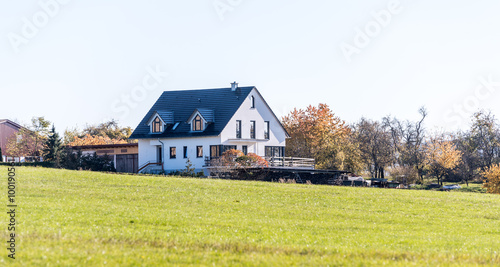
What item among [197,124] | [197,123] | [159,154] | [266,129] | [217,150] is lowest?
[159,154]

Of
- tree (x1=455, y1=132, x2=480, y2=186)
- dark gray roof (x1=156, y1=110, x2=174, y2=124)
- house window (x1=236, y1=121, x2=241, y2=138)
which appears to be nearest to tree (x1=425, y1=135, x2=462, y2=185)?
tree (x1=455, y1=132, x2=480, y2=186)

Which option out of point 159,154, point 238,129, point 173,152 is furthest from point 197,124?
point 159,154

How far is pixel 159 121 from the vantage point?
6075 cm

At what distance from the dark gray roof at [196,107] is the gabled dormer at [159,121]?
25 centimetres

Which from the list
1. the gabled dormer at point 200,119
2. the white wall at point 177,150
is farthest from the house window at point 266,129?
the white wall at point 177,150

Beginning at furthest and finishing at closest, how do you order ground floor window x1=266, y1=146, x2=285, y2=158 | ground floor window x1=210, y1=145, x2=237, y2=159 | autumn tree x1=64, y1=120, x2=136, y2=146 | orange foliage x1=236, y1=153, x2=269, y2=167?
autumn tree x1=64, y1=120, x2=136, y2=146 < ground floor window x1=266, y1=146, x2=285, y2=158 < ground floor window x1=210, y1=145, x2=237, y2=159 < orange foliage x1=236, y1=153, x2=269, y2=167

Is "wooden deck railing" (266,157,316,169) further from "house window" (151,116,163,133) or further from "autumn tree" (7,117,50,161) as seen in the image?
"autumn tree" (7,117,50,161)

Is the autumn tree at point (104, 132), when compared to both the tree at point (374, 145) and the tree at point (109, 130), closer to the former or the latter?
the tree at point (109, 130)

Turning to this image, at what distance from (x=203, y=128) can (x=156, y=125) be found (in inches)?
250

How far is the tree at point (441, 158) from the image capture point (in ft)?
279

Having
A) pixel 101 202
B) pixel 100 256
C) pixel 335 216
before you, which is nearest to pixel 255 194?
pixel 335 216

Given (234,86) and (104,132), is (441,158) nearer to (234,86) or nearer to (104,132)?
(234,86)

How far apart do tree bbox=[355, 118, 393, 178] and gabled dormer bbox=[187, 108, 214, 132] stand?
127 ft

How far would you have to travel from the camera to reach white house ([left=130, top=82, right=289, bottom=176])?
2260 inches
